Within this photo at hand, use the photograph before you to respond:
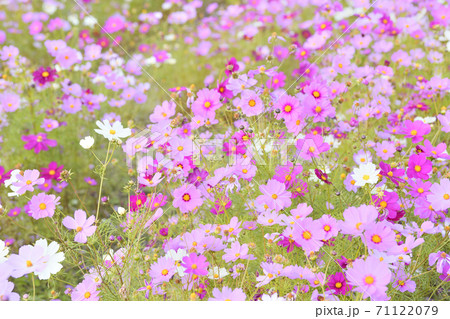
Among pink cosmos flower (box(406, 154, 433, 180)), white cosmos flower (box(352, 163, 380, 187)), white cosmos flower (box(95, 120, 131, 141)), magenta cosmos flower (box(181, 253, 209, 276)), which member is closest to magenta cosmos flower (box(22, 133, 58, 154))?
white cosmos flower (box(95, 120, 131, 141))

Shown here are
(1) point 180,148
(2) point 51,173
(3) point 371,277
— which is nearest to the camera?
(3) point 371,277

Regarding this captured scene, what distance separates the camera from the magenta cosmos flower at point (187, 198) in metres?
1.43

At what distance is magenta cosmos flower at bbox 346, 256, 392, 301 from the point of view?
1.08 metres

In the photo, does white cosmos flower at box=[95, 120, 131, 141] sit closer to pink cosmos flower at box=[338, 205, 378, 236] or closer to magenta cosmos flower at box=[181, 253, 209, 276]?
magenta cosmos flower at box=[181, 253, 209, 276]

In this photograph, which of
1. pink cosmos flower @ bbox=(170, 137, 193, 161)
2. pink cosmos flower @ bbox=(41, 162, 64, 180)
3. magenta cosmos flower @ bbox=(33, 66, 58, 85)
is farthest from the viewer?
magenta cosmos flower @ bbox=(33, 66, 58, 85)

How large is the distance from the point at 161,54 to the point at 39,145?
3.20 ft

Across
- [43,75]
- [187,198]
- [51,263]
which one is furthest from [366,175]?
[43,75]

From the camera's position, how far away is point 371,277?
3.62 feet

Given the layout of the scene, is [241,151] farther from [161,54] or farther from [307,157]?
[161,54]

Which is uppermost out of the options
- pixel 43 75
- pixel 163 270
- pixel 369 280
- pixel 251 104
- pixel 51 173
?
pixel 251 104

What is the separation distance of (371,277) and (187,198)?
608 mm

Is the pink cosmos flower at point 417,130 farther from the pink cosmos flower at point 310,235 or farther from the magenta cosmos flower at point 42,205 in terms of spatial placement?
the magenta cosmos flower at point 42,205

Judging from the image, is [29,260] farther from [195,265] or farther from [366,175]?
[366,175]

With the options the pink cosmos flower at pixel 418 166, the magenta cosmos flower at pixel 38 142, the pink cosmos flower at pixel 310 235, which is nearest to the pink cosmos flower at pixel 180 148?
the pink cosmos flower at pixel 310 235
